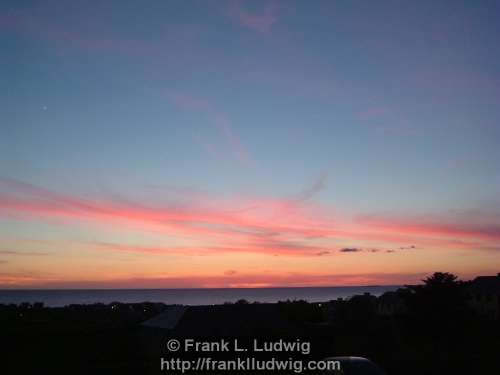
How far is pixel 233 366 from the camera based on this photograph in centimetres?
2603

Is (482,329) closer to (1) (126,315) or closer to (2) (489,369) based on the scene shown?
(2) (489,369)

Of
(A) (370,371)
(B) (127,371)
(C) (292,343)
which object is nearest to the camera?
(A) (370,371)

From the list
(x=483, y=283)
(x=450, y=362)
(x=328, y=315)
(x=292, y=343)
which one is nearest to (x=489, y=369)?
(x=450, y=362)

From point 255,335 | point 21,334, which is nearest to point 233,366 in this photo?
point 255,335

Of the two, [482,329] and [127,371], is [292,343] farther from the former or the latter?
[482,329]

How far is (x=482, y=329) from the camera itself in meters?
34.1

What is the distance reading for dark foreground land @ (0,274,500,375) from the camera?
80.1 ft

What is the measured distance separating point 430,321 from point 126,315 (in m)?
44.1

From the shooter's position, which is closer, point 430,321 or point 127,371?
point 127,371

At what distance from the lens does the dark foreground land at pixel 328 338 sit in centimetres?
2441

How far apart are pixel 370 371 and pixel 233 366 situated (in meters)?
10.4

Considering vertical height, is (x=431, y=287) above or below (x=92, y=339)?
above

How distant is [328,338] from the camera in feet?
97.3

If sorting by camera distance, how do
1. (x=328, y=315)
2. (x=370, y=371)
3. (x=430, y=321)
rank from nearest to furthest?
(x=370, y=371) → (x=430, y=321) → (x=328, y=315)
